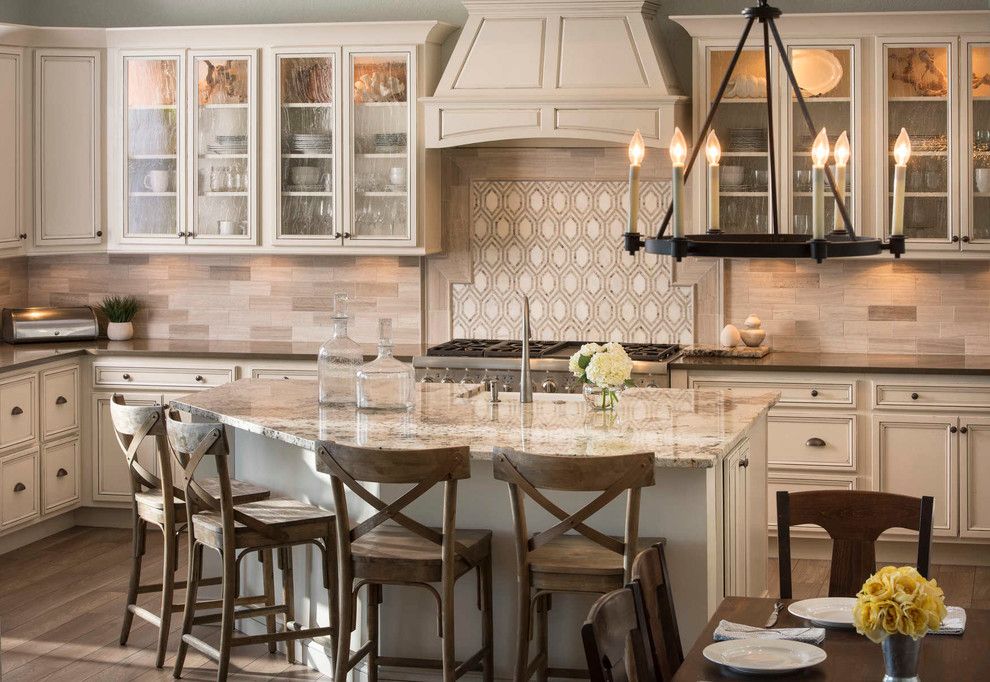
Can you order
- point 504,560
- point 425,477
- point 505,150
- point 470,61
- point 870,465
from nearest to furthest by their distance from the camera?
point 425,477 → point 504,560 → point 870,465 → point 470,61 → point 505,150

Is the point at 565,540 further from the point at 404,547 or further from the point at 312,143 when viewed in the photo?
the point at 312,143

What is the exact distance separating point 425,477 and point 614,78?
3023 millimetres

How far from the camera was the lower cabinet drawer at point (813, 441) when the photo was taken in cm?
586

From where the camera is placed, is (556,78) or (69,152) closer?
(556,78)

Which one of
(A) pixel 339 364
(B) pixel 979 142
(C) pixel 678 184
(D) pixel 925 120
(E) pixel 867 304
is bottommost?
(A) pixel 339 364

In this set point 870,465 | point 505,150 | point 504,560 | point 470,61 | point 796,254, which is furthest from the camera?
point 505,150

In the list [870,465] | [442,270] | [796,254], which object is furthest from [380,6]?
[796,254]

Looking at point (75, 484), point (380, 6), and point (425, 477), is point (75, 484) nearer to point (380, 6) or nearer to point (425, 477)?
point (380, 6)

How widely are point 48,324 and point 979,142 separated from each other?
15.0 ft

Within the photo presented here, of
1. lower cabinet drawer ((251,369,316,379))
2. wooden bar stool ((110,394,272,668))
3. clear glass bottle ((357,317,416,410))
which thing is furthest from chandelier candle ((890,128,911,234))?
lower cabinet drawer ((251,369,316,379))

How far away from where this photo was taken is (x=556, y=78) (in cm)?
617

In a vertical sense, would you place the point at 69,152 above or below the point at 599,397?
above

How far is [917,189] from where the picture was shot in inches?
236

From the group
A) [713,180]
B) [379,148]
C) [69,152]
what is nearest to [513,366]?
[379,148]
